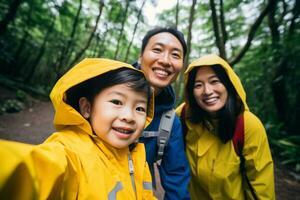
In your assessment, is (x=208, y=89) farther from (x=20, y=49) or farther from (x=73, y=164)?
(x=20, y=49)

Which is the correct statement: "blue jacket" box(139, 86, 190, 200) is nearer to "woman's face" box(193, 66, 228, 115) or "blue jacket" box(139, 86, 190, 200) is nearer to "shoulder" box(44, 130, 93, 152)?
"woman's face" box(193, 66, 228, 115)

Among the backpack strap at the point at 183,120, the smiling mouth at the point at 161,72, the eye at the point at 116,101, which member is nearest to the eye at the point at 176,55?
the smiling mouth at the point at 161,72

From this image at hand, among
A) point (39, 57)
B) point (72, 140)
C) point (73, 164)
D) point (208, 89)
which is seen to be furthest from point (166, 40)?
point (39, 57)

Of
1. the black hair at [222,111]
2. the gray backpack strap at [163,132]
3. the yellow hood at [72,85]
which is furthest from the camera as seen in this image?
the black hair at [222,111]

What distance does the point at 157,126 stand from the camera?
2.40m

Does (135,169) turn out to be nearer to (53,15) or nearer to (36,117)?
(36,117)

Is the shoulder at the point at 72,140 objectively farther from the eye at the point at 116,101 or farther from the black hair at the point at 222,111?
the black hair at the point at 222,111

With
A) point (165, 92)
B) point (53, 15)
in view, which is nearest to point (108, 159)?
point (165, 92)

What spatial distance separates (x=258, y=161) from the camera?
254 centimetres

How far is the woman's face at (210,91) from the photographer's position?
2.73 meters

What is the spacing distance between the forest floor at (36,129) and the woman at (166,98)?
264cm

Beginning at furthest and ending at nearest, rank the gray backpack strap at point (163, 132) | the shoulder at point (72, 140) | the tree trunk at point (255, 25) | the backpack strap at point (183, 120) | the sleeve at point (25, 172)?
the tree trunk at point (255, 25)
the backpack strap at point (183, 120)
the gray backpack strap at point (163, 132)
the shoulder at point (72, 140)
the sleeve at point (25, 172)

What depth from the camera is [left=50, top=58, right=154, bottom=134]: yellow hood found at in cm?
155

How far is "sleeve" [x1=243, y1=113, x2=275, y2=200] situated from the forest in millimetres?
5069
